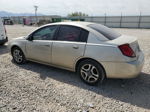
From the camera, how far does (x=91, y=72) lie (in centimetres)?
356

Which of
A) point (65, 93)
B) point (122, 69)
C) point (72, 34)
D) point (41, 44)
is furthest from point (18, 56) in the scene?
point (122, 69)

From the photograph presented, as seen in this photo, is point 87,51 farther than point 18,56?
No

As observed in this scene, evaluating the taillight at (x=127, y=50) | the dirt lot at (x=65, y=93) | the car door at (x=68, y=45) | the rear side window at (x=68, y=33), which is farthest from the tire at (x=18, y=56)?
the taillight at (x=127, y=50)

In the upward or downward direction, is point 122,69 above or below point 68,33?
below

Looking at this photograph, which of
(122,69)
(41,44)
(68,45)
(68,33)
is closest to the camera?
(122,69)

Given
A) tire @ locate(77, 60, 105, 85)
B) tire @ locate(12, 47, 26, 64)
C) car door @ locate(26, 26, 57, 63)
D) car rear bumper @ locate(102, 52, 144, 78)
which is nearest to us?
car rear bumper @ locate(102, 52, 144, 78)

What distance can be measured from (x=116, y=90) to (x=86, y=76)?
787mm

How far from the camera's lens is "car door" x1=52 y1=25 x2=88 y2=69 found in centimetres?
360

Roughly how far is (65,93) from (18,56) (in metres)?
2.58

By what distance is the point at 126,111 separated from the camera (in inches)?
Answer: 107

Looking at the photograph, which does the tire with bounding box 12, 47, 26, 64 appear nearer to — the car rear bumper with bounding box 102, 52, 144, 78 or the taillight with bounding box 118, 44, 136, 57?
the car rear bumper with bounding box 102, 52, 144, 78

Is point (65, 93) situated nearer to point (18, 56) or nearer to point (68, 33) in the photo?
point (68, 33)

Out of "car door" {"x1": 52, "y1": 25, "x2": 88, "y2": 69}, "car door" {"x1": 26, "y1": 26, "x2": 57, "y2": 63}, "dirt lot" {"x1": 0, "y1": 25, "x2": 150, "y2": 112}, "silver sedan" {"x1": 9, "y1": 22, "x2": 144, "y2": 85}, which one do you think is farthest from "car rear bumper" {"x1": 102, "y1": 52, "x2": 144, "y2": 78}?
"car door" {"x1": 26, "y1": 26, "x2": 57, "y2": 63}

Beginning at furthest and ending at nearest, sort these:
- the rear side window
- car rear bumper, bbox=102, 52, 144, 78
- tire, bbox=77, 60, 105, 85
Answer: the rear side window < tire, bbox=77, 60, 105, 85 < car rear bumper, bbox=102, 52, 144, 78
